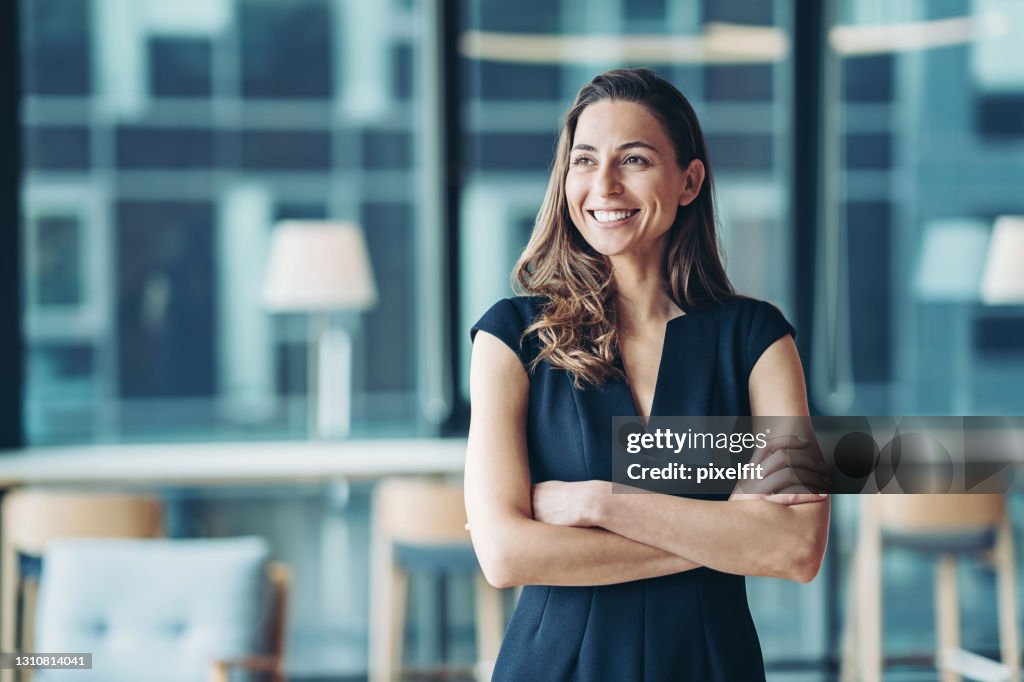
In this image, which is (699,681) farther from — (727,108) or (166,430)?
(727,108)

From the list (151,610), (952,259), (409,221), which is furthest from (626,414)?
(952,259)

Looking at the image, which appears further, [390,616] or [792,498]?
[390,616]

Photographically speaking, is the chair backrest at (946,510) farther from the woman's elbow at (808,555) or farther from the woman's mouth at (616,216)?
the woman's mouth at (616,216)

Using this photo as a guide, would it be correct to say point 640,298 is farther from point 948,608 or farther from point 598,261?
point 948,608

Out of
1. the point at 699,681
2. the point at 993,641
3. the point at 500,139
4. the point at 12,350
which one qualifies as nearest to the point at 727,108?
the point at 500,139

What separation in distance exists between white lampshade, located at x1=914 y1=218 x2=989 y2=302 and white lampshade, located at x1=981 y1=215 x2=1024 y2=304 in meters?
0.28

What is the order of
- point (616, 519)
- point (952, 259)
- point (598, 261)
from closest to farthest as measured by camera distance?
point (616, 519)
point (598, 261)
point (952, 259)

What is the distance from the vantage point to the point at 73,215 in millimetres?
4762

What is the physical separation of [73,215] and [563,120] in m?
3.95

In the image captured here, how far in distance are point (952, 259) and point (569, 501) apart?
171 inches

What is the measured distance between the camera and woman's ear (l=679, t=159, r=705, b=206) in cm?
137

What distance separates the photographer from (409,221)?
4926 millimetres

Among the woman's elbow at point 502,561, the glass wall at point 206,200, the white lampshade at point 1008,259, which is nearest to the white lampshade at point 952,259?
the white lampshade at point 1008,259

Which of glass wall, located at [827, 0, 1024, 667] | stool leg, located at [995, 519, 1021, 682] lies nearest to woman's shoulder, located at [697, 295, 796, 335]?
stool leg, located at [995, 519, 1021, 682]
